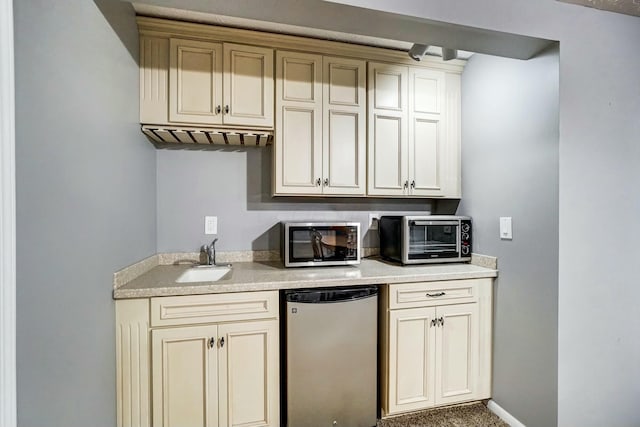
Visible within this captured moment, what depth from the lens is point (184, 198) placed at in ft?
6.72

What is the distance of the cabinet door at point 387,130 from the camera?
6.77ft

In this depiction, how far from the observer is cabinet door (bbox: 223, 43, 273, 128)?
5.91 feet

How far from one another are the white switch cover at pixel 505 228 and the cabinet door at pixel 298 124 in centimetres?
120

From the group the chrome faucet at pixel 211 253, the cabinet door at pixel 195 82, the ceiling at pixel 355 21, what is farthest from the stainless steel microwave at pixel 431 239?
the cabinet door at pixel 195 82

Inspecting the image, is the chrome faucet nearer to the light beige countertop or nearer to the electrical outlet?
the light beige countertop

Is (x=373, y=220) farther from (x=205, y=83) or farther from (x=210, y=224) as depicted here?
(x=205, y=83)

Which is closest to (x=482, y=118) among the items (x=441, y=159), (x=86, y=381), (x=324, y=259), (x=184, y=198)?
(x=441, y=159)

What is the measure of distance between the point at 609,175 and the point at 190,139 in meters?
2.56

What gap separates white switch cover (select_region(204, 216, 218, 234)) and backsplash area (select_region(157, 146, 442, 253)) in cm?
3

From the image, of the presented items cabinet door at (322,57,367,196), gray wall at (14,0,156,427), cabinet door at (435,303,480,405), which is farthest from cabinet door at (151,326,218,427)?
cabinet door at (435,303,480,405)

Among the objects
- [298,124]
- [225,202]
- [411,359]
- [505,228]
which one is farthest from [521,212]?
[225,202]

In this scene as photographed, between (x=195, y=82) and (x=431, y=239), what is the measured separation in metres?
1.88

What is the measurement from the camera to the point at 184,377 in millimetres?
1471

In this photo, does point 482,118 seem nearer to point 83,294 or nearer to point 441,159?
point 441,159
